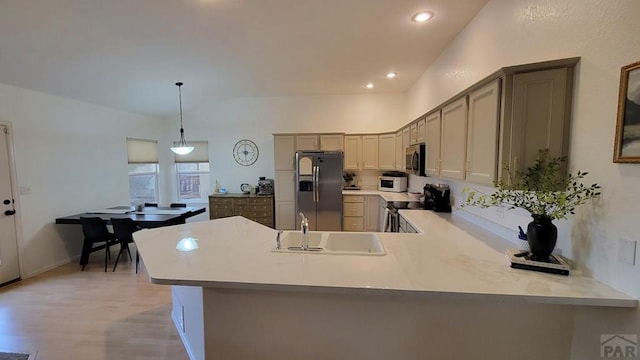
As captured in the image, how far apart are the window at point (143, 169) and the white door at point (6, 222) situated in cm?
184

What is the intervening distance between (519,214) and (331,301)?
5.29ft

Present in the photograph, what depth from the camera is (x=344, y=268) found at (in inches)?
64.2

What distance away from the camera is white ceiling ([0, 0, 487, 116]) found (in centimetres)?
238

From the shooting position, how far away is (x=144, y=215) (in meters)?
4.24

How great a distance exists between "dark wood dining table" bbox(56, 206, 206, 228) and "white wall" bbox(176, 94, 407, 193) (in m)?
1.60

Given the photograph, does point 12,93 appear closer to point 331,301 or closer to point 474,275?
point 331,301

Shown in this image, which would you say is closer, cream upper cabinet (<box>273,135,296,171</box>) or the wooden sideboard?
cream upper cabinet (<box>273,135,296,171</box>)

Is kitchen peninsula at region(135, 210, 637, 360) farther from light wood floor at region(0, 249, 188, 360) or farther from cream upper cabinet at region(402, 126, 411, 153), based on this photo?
cream upper cabinet at region(402, 126, 411, 153)

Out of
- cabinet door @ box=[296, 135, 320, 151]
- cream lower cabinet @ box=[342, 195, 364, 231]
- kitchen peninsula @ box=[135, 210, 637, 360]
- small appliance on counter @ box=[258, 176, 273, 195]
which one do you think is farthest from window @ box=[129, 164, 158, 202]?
kitchen peninsula @ box=[135, 210, 637, 360]

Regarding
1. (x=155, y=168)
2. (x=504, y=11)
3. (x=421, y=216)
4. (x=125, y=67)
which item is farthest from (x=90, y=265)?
(x=504, y=11)

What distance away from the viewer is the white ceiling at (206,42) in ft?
7.82

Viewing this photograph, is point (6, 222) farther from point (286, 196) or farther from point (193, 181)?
point (286, 196)

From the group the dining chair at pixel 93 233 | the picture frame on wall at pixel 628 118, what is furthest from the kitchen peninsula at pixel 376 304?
the dining chair at pixel 93 233

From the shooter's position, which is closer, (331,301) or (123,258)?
(331,301)
